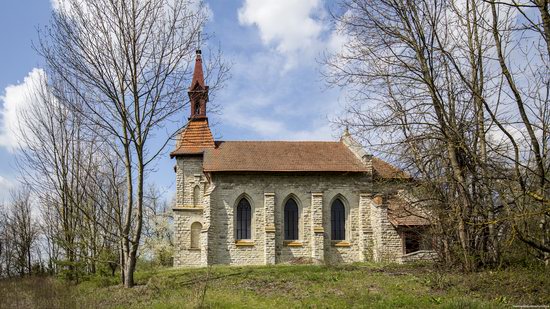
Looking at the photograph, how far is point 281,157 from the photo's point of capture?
2881 centimetres

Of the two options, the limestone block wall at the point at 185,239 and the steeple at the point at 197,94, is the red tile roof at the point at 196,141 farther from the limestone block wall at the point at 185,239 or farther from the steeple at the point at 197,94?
the limestone block wall at the point at 185,239

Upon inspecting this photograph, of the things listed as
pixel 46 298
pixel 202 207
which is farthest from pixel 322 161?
pixel 46 298

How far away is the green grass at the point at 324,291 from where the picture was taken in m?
11.5

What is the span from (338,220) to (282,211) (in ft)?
10.8

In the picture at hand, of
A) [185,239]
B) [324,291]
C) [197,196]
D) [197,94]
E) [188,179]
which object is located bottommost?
[324,291]

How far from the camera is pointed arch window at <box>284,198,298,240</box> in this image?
27.8 meters

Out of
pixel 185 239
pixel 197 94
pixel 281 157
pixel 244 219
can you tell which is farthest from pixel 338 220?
pixel 197 94

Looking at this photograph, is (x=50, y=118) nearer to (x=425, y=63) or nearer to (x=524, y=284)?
(x=425, y=63)

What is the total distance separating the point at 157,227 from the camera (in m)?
39.2

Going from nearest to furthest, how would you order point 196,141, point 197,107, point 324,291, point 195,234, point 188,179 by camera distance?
point 324,291
point 195,234
point 188,179
point 196,141
point 197,107

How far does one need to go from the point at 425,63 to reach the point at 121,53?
32.2ft

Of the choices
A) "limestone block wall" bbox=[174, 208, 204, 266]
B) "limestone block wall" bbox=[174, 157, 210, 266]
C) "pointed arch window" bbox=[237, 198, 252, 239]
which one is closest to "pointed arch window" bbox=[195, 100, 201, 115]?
"limestone block wall" bbox=[174, 157, 210, 266]

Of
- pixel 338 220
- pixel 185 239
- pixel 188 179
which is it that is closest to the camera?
pixel 185 239

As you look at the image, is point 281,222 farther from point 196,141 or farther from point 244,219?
point 196,141
